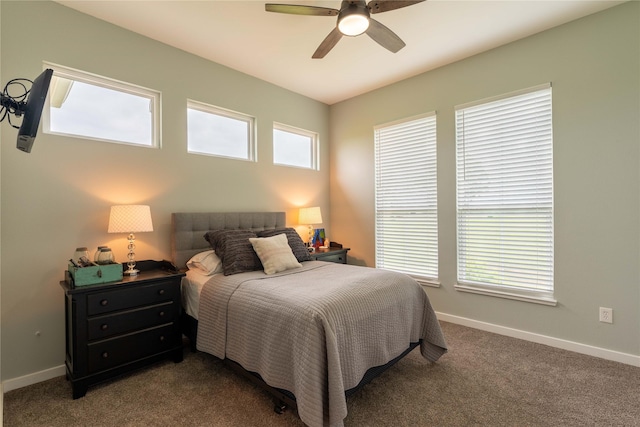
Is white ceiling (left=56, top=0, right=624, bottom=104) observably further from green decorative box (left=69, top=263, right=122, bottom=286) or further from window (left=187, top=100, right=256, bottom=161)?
green decorative box (left=69, top=263, right=122, bottom=286)

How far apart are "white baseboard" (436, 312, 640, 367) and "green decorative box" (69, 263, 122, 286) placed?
3.33 m

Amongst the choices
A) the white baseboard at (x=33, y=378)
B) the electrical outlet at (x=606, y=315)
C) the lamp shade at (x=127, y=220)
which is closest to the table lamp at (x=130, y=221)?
the lamp shade at (x=127, y=220)

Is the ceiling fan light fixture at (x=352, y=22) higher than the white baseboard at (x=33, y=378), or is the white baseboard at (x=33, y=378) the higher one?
the ceiling fan light fixture at (x=352, y=22)

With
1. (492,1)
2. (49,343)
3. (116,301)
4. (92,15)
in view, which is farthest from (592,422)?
(92,15)

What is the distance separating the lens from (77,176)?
2.49 meters

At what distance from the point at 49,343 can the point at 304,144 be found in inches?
140

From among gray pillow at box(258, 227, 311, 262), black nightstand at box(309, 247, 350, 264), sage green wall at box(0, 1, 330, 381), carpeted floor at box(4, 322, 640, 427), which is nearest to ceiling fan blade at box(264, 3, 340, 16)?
sage green wall at box(0, 1, 330, 381)

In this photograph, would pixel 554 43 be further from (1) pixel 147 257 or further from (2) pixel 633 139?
(1) pixel 147 257

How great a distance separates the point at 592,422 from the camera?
71.4 inches

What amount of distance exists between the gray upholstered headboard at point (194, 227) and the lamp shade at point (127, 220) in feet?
1.47

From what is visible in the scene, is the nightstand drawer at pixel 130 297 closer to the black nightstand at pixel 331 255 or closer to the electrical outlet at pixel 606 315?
the black nightstand at pixel 331 255

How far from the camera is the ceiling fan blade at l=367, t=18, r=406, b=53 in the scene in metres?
2.19

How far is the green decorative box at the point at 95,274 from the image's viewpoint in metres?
2.12

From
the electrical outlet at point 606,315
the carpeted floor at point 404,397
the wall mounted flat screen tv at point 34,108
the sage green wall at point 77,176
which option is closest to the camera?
the wall mounted flat screen tv at point 34,108
